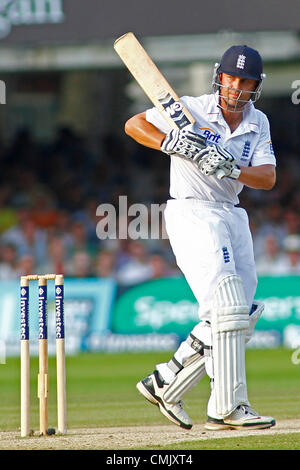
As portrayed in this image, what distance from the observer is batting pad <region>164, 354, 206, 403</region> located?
17.0ft

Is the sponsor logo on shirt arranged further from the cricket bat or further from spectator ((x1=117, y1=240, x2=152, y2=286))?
spectator ((x1=117, y1=240, x2=152, y2=286))

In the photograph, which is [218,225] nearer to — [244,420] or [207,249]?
[207,249]

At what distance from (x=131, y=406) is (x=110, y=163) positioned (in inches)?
361

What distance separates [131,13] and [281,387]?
386 cm

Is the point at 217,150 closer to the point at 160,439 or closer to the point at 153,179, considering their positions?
the point at 160,439

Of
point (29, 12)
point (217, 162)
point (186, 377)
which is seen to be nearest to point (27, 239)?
point (29, 12)

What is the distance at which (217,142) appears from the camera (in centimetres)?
512

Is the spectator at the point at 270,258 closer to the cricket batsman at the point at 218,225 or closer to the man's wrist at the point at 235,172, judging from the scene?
the cricket batsman at the point at 218,225

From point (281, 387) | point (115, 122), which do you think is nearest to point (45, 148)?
point (115, 122)

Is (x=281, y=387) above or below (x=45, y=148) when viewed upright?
below

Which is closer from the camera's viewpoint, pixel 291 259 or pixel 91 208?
pixel 291 259

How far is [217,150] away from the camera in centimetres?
487

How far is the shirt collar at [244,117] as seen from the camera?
5172 millimetres

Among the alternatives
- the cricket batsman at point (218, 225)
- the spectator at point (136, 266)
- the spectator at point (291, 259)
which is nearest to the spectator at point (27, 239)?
the spectator at point (136, 266)
